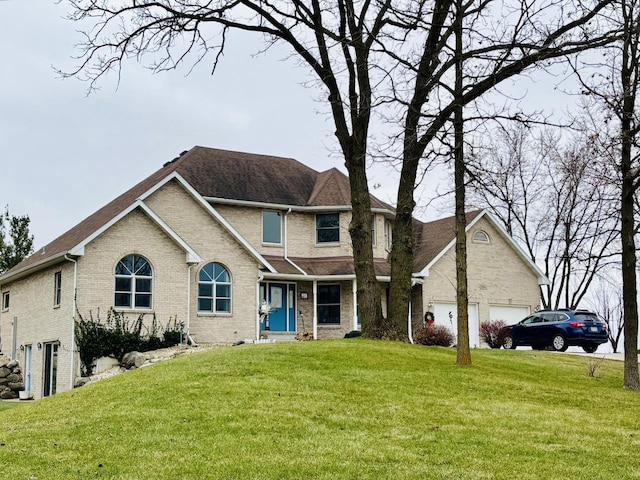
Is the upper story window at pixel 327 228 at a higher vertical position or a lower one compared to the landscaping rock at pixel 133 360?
higher

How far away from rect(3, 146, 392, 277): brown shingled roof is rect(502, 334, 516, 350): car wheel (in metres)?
7.53

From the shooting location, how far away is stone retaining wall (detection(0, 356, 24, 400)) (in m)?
28.3

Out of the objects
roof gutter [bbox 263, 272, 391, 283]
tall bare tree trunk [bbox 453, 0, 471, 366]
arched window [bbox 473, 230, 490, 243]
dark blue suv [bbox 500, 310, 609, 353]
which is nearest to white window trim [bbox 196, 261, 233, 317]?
roof gutter [bbox 263, 272, 391, 283]

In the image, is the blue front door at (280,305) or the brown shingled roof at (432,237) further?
the brown shingled roof at (432,237)

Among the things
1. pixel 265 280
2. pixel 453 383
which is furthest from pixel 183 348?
pixel 453 383

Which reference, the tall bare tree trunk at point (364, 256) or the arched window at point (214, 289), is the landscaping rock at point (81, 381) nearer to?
the arched window at point (214, 289)

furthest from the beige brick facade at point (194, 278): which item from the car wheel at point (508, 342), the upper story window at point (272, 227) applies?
the car wheel at point (508, 342)

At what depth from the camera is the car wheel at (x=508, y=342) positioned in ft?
105

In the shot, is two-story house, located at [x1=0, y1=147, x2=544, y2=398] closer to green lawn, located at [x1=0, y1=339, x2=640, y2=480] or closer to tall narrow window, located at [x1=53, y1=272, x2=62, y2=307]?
tall narrow window, located at [x1=53, y1=272, x2=62, y2=307]

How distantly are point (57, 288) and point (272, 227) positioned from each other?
9.90 meters

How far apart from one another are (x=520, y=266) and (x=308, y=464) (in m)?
29.3

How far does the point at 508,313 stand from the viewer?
3622 cm

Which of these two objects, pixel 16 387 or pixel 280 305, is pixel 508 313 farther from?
pixel 16 387

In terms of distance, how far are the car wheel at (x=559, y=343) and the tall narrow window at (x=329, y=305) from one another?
340 inches
